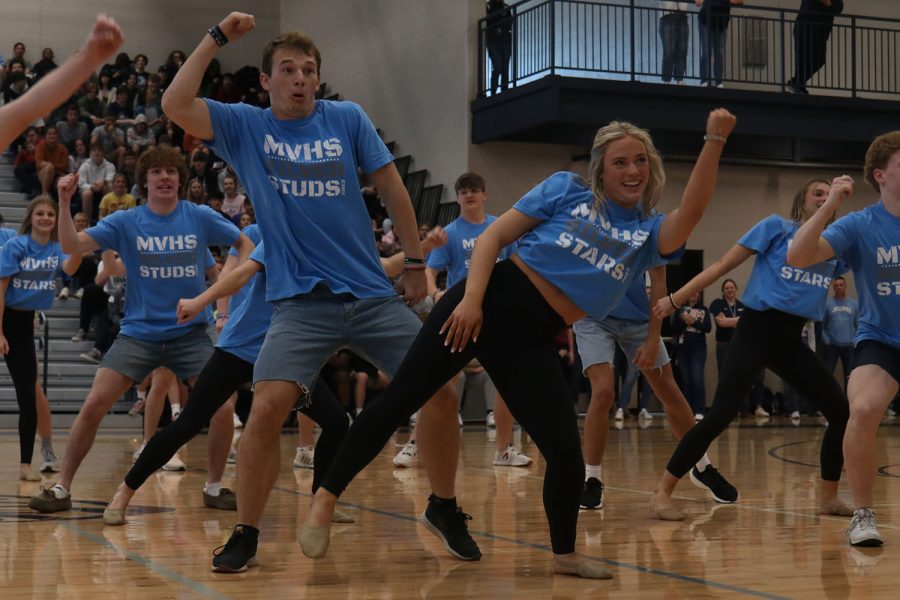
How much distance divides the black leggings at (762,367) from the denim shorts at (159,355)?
2.53m

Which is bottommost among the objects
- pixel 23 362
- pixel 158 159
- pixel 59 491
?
pixel 59 491

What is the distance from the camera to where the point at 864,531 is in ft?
16.5

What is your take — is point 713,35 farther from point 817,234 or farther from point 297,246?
point 297,246

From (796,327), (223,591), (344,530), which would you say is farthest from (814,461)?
(223,591)

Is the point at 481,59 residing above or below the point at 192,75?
above

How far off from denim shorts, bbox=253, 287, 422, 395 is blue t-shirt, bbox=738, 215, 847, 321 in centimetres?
220

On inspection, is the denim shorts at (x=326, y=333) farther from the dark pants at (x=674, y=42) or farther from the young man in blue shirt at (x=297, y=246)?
the dark pants at (x=674, y=42)

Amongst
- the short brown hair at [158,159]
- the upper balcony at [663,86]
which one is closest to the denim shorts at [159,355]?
the short brown hair at [158,159]

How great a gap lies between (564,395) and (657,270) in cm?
162

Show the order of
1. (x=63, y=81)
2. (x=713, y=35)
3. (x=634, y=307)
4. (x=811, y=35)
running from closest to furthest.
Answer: (x=63, y=81) → (x=634, y=307) → (x=713, y=35) → (x=811, y=35)

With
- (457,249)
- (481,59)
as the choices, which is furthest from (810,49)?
(457,249)

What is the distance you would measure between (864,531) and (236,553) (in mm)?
2615

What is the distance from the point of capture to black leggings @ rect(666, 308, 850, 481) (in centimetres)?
592

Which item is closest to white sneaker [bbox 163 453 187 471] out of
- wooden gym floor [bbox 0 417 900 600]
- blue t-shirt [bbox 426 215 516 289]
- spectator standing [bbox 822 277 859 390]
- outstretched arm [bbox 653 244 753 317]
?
wooden gym floor [bbox 0 417 900 600]
